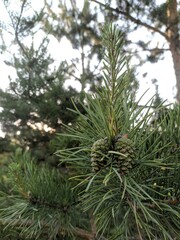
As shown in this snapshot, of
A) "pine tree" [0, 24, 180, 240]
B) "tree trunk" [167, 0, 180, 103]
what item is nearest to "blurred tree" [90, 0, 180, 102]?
"tree trunk" [167, 0, 180, 103]

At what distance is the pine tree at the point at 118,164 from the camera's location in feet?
1.07

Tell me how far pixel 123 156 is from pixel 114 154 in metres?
0.01

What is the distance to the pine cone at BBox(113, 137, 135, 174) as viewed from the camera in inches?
12.8

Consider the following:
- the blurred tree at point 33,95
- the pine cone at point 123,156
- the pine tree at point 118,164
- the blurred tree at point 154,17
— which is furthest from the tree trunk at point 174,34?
the pine cone at point 123,156

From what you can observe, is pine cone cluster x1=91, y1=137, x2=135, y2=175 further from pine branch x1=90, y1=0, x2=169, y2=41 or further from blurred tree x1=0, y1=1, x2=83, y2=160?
pine branch x1=90, y1=0, x2=169, y2=41

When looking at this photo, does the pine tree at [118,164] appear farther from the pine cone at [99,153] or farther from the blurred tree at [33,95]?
the blurred tree at [33,95]

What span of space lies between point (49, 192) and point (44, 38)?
836 millimetres

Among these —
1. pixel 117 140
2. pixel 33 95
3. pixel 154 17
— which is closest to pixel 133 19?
pixel 154 17

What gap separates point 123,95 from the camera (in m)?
0.36

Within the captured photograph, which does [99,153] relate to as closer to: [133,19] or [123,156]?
[123,156]

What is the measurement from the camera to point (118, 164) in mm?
332

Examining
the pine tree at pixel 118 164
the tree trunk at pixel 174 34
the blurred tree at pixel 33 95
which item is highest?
the tree trunk at pixel 174 34

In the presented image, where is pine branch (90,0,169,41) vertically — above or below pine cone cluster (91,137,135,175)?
above

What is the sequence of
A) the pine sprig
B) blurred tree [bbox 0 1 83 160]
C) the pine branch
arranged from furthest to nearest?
the pine branch → blurred tree [bbox 0 1 83 160] → the pine sprig
